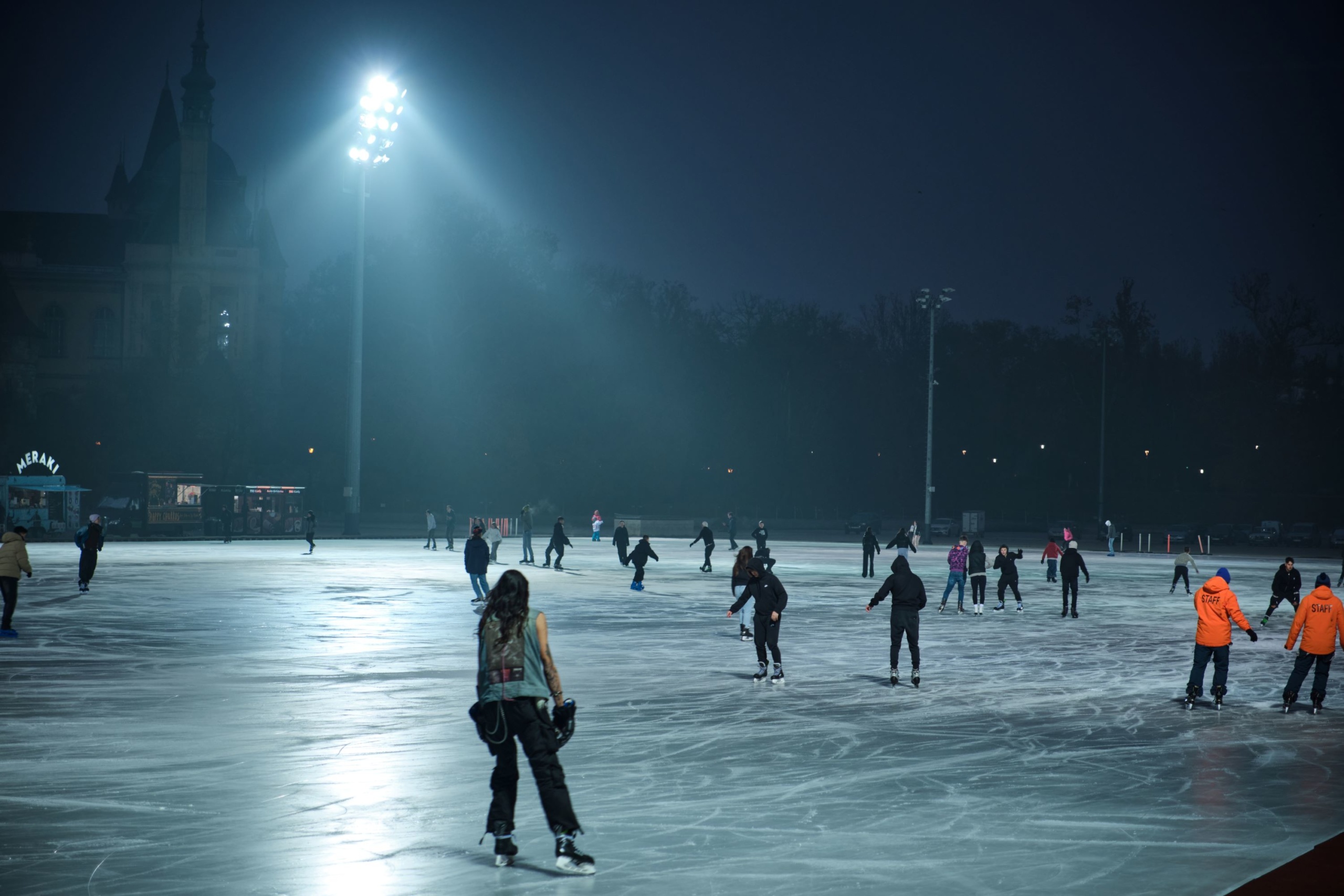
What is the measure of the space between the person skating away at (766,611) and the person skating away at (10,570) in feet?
33.1

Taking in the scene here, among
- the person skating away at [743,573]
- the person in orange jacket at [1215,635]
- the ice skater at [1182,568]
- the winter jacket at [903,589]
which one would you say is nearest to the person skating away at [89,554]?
the person skating away at [743,573]

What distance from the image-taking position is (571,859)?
666 cm

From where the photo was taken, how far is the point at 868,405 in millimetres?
98812

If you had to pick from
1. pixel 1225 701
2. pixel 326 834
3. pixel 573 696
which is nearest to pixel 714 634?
pixel 573 696

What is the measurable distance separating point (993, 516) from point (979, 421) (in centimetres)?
936

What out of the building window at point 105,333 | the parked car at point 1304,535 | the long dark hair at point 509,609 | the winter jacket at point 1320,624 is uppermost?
the building window at point 105,333

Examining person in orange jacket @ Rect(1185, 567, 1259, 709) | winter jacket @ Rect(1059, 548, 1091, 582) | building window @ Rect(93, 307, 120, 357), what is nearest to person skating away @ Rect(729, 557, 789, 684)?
person in orange jacket @ Rect(1185, 567, 1259, 709)

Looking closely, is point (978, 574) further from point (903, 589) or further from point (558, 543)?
point (558, 543)

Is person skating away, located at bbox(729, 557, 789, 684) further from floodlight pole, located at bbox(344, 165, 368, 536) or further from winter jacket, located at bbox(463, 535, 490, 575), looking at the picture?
floodlight pole, located at bbox(344, 165, 368, 536)

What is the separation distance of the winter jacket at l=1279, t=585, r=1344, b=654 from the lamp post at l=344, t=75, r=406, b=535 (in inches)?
1523

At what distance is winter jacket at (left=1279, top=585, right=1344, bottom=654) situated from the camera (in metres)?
12.5

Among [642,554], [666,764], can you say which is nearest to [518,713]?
[666,764]

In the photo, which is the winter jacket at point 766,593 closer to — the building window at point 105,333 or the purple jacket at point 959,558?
the purple jacket at point 959,558

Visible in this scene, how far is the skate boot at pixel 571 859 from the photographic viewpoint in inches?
261
